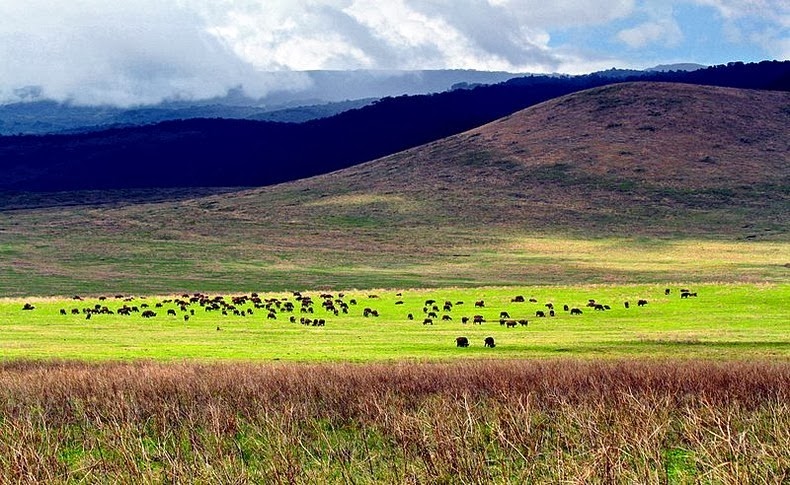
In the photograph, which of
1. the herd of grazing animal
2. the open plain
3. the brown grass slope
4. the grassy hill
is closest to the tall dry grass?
the open plain

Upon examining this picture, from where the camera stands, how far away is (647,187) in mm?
161750

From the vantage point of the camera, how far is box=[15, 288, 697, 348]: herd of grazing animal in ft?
201

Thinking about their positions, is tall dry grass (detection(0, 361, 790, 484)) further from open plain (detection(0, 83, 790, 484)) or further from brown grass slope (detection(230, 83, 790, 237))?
brown grass slope (detection(230, 83, 790, 237))

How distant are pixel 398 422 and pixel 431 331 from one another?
31894 mm

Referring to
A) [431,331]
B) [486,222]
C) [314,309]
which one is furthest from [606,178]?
[431,331]

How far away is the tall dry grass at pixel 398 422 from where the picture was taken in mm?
17188

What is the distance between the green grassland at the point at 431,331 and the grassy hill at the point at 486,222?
30.1 meters

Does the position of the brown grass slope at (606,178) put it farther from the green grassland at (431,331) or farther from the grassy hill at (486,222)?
the green grassland at (431,331)

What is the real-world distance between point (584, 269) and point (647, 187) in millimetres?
55359

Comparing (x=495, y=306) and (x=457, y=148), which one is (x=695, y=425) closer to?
(x=495, y=306)

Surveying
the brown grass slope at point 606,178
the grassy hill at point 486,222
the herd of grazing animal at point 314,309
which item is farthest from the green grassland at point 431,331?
the brown grass slope at point 606,178

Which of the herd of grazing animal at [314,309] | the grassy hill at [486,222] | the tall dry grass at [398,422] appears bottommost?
the tall dry grass at [398,422]

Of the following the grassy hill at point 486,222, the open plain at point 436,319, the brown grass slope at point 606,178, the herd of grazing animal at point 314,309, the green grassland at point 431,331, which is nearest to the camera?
the open plain at point 436,319

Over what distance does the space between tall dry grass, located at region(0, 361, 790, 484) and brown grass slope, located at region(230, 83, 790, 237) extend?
114841 millimetres
